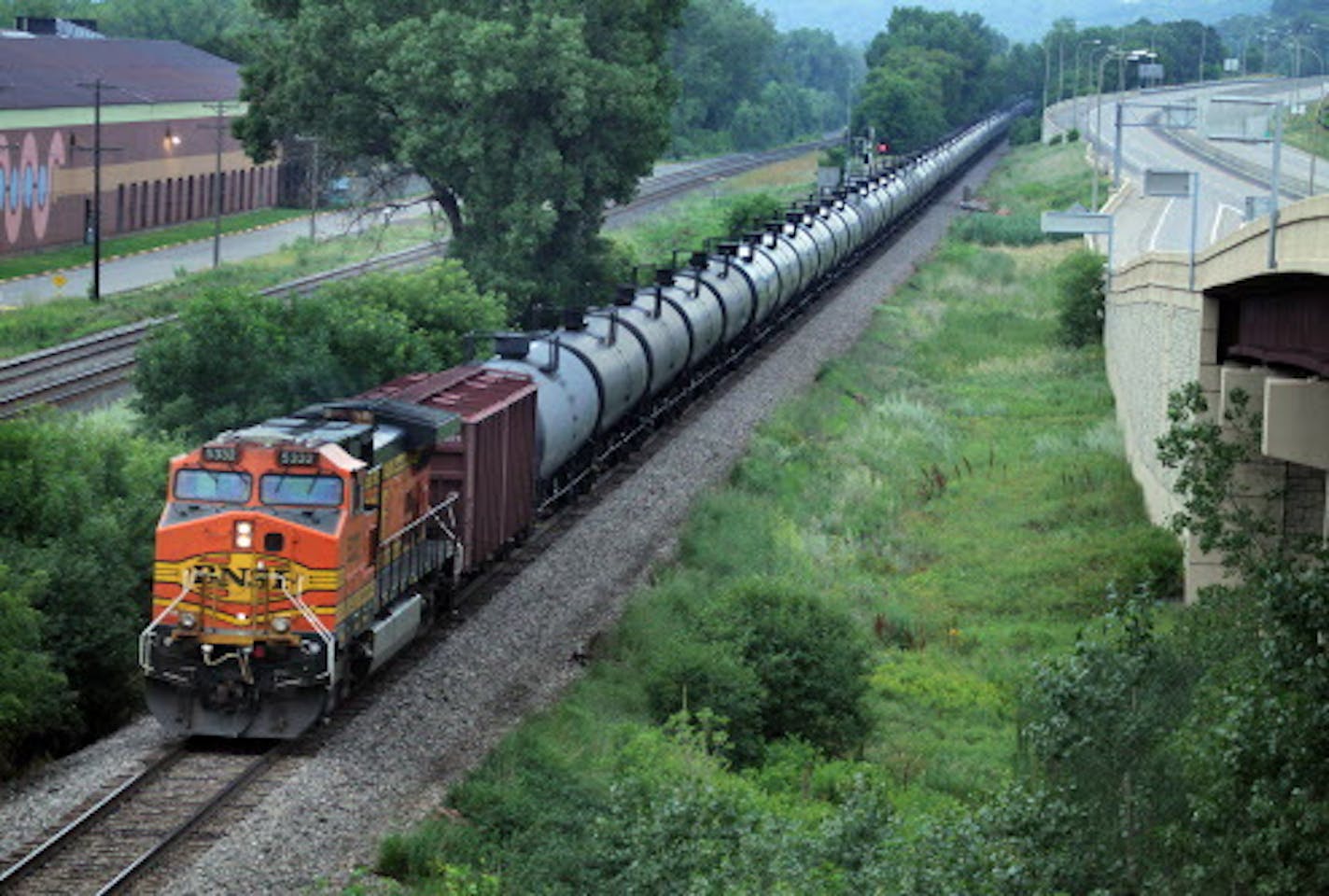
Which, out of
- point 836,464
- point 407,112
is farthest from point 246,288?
point 407,112

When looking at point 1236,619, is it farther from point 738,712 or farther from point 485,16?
point 485,16

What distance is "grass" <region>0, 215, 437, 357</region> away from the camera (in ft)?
195

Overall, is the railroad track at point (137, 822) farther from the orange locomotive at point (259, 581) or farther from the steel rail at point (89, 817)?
the orange locomotive at point (259, 581)

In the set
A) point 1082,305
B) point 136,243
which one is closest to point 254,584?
point 1082,305

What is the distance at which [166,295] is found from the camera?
6788 cm

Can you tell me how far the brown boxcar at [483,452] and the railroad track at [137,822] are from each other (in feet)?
20.0

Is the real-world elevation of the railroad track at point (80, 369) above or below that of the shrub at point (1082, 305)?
below

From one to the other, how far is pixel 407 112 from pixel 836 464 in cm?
2107

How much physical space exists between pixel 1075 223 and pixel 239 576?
32167mm

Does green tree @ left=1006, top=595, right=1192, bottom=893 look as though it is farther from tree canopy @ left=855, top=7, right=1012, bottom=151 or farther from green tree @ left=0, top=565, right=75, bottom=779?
tree canopy @ left=855, top=7, right=1012, bottom=151

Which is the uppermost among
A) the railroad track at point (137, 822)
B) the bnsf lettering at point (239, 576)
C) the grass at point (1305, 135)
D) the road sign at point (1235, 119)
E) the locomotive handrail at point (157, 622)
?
the grass at point (1305, 135)

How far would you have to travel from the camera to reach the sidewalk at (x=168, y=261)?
2785 inches

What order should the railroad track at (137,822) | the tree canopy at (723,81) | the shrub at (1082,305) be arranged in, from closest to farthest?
the railroad track at (137,822) < the shrub at (1082,305) < the tree canopy at (723,81)

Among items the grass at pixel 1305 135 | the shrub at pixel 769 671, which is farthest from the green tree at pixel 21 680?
the grass at pixel 1305 135
